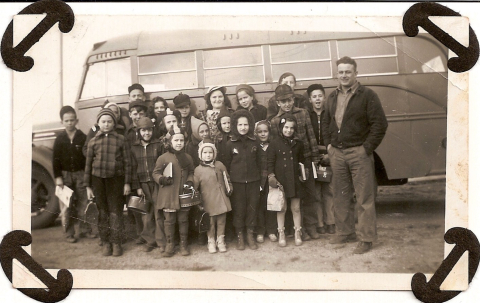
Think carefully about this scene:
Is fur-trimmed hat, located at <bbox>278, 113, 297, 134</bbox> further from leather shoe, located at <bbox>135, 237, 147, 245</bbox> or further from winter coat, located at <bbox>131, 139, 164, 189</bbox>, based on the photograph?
leather shoe, located at <bbox>135, 237, 147, 245</bbox>

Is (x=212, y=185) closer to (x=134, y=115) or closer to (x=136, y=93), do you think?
(x=134, y=115)

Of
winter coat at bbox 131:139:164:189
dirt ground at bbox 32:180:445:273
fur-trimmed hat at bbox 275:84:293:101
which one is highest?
fur-trimmed hat at bbox 275:84:293:101

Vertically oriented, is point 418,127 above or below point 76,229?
above

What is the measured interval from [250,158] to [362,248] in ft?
3.16

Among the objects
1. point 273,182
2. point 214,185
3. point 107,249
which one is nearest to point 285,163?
point 273,182

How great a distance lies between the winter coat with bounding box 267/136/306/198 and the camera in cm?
246

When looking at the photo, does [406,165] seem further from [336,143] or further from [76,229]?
[76,229]

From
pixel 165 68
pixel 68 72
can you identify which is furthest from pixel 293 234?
pixel 68 72

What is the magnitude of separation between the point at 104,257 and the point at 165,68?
4.51ft

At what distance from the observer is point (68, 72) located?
8.36 ft

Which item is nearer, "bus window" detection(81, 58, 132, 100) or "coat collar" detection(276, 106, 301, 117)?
"coat collar" detection(276, 106, 301, 117)

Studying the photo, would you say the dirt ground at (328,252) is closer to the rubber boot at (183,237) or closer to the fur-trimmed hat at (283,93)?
the rubber boot at (183,237)

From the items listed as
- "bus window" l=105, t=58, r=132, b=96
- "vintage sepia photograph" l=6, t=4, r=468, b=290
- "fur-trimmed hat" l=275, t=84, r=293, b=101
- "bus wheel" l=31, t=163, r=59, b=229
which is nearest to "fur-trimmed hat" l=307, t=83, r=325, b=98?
"vintage sepia photograph" l=6, t=4, r=468, b=290

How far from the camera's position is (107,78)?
2637 mm
